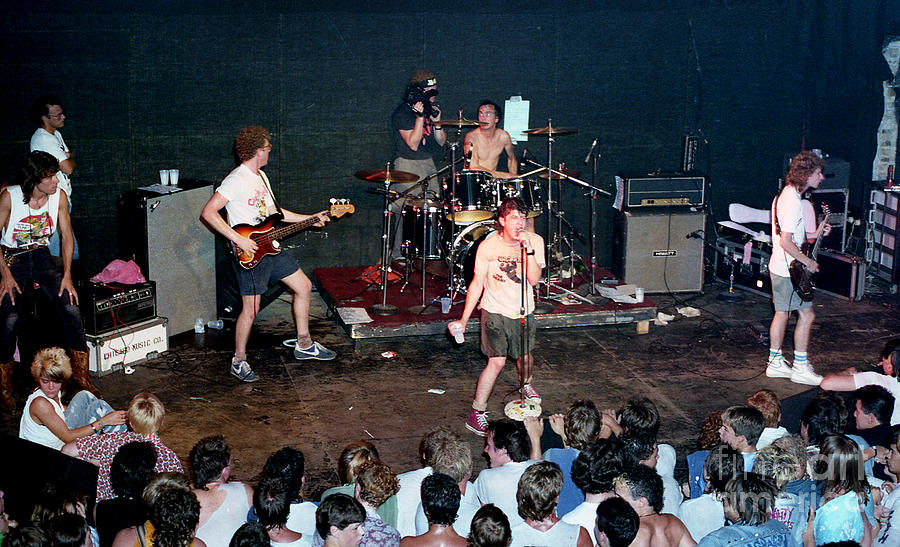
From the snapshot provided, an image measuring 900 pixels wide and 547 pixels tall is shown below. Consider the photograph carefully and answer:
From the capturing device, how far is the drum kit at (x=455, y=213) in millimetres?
10414

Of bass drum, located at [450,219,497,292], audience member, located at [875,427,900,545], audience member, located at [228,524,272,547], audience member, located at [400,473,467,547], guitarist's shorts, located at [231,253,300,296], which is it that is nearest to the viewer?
audience member, located at [228,524,272,547]

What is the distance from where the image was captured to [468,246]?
412 inches

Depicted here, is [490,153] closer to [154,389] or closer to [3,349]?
[154,389]

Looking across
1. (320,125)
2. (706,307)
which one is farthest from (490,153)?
(706,307)

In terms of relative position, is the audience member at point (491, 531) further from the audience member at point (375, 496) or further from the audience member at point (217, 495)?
the audience member at point (217, 495)

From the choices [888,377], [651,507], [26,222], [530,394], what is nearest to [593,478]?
[651,507]

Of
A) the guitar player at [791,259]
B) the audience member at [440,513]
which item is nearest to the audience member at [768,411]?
the audience member at [440,513]

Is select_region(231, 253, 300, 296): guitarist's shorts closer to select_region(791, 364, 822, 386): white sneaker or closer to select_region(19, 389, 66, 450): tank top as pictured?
select_region(19, 389, 66, 450): tank top

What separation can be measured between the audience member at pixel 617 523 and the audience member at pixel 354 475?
3.79 ft

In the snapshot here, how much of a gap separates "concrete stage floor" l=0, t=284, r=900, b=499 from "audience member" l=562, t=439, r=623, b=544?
7.32 feet

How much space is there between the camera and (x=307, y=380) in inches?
359

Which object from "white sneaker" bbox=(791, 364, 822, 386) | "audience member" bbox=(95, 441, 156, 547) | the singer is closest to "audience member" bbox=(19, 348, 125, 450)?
"audience member" bbox=(95, 441, 156, 547)

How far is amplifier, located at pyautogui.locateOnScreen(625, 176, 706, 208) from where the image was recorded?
12.0 metres

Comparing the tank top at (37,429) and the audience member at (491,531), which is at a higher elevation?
the audience member at (491,531)
